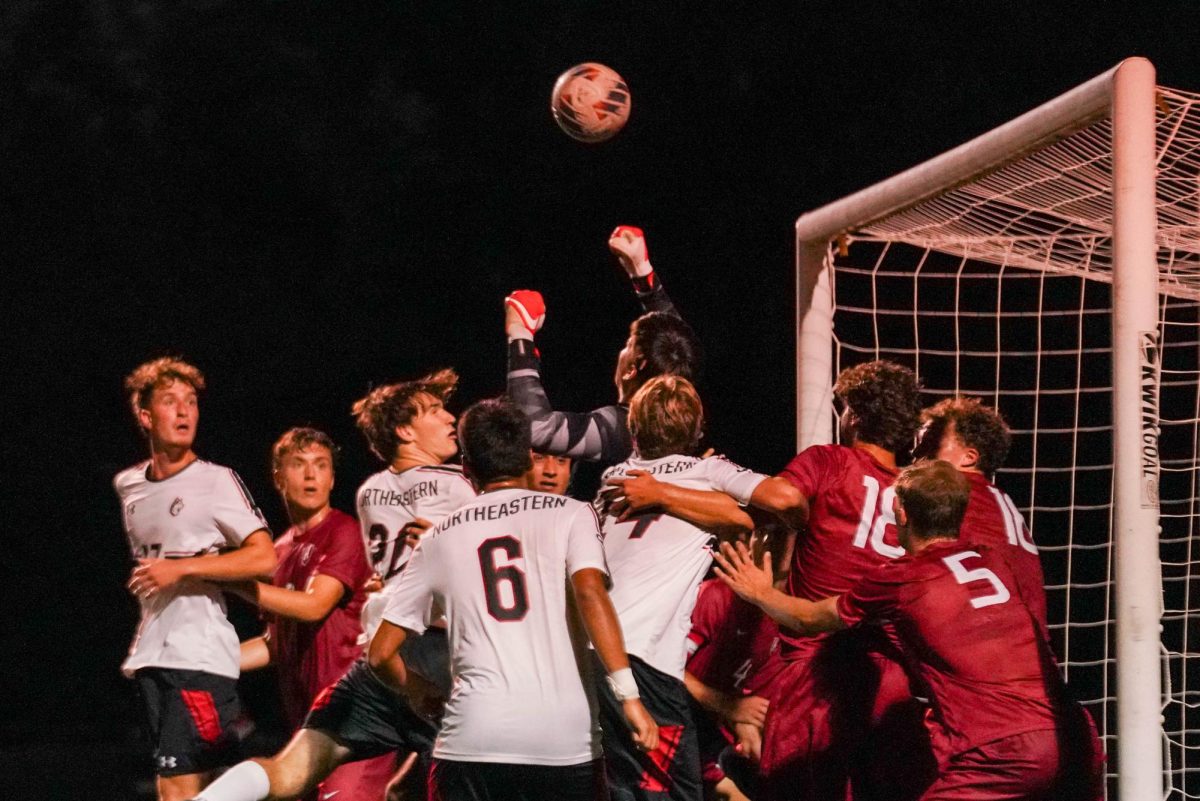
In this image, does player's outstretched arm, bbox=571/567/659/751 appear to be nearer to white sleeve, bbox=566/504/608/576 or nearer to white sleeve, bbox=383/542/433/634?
white sleeve, bbox=566/504/608/576

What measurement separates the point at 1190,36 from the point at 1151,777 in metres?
7.74

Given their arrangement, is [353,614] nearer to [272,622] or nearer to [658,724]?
[272,622]

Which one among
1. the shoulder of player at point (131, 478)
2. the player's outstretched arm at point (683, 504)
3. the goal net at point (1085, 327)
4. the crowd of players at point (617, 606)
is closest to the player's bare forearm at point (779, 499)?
the crowd of players at point (617, 606)

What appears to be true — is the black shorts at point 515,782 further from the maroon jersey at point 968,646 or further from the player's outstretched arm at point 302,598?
the player's outstretched arm at point 302,598

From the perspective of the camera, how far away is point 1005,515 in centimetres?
448

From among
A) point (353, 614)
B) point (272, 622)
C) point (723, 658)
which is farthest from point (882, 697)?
point (272, 622)

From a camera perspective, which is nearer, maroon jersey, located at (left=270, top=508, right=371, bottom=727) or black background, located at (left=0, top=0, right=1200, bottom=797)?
maroon jersey, located at (left=270, top=508, right=371, bottom=727)

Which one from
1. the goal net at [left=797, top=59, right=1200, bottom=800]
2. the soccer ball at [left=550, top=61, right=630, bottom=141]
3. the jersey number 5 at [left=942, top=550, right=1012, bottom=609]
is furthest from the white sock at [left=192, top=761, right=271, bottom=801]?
the soccer ball at [left=550, top=61, right=630, bottom=141]

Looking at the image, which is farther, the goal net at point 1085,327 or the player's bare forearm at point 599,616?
the goal net at point 1085,327

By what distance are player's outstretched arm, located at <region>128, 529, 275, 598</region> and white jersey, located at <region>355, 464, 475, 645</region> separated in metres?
0.36

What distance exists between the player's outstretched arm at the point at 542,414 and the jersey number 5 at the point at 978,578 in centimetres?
147

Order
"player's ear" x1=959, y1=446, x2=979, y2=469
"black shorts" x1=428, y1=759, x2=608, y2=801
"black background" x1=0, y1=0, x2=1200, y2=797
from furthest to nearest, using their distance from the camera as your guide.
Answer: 1. "black background" x1=0, y1=0, x2=1200, y2=797
2. "player's ear" x1=959, y1=446, x2=979, y2=469
3. "black shorts" x1=428, y1=759, x2=608, y2=801

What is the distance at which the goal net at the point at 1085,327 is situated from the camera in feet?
13.8

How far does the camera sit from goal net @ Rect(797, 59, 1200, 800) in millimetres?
4211
